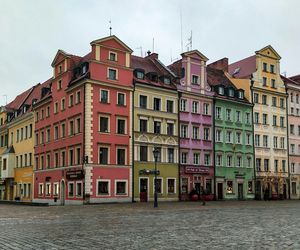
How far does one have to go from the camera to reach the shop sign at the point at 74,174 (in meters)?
48.4

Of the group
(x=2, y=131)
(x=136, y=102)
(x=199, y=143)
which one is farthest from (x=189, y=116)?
(x=2, y=131)

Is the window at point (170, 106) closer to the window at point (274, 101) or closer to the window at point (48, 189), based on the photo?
the window at point (48, 189)

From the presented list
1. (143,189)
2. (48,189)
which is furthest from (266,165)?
(48,189)

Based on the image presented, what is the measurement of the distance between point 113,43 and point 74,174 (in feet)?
49.9

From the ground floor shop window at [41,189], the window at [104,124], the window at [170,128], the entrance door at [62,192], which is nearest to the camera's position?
the window at [104,124]

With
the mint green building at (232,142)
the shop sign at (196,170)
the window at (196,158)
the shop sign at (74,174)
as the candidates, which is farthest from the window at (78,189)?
the mint green building at (232,142)

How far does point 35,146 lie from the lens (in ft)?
204

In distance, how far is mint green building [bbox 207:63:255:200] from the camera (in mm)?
60156

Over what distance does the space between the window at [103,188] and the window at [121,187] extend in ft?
4.36

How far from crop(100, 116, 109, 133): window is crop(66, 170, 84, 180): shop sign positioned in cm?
505

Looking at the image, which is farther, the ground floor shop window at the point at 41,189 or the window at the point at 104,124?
the ground floor shop window at the point at 41,189

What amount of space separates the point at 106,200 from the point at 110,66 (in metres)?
14.7

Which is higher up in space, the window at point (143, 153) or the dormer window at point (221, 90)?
the dormer window at point (221, 90)

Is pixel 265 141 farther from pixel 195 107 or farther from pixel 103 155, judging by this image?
pixel 103 155
